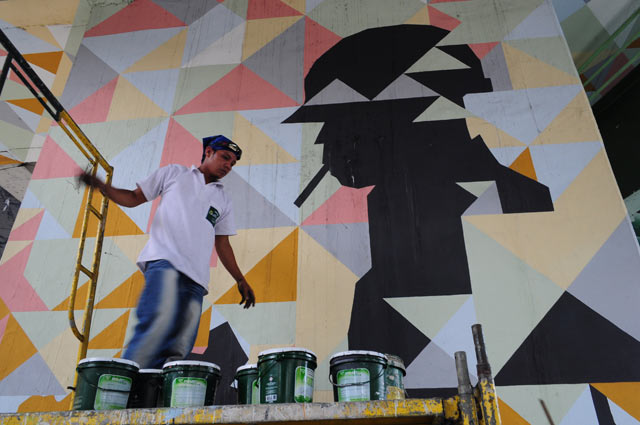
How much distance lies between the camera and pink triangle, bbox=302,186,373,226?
291cm

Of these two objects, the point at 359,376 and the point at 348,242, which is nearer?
the point at 359,376

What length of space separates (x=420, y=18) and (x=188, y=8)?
164 centimetres

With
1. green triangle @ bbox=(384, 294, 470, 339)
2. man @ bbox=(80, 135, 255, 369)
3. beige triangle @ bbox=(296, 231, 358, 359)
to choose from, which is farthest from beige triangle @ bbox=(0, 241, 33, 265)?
green triangle @ bbox=(384, 294, 470, 339)

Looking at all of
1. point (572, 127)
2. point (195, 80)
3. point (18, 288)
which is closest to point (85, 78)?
point (195, 80)

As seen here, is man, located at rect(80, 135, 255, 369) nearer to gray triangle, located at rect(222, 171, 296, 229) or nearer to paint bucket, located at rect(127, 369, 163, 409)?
gray triangle, located at rect(222, 171, 296, 229)

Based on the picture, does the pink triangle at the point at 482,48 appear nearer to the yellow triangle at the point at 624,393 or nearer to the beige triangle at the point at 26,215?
the yellow triangle at the point at 624,393

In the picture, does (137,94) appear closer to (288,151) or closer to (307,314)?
(288,151)

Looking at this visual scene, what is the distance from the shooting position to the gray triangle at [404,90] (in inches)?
127

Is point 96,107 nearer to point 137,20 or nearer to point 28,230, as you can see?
point 137,20

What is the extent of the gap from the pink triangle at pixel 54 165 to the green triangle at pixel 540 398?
2.73m

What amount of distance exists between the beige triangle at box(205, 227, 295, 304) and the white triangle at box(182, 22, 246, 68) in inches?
50.2

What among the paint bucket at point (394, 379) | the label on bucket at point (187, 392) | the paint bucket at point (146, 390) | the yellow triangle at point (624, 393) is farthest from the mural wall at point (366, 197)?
the label on bucket at point (187, 392)

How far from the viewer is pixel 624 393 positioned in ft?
7.75

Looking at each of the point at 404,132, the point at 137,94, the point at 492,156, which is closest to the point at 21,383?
the point at 137,94
